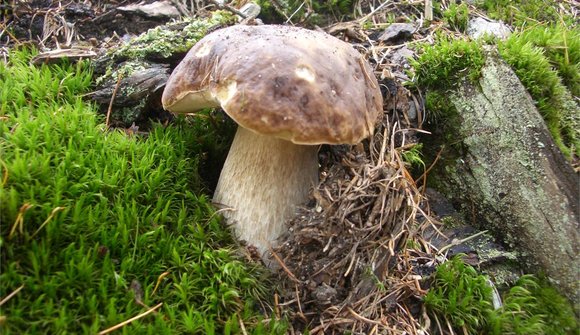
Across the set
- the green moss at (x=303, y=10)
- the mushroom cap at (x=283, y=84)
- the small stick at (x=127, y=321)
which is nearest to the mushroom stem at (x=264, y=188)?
the mushroom cap at (x=283, y=84)

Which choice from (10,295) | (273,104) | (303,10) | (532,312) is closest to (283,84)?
(273,104)

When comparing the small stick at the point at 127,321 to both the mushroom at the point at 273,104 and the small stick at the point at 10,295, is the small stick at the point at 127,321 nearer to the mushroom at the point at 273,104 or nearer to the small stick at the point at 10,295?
the small stick at the point at 10,295

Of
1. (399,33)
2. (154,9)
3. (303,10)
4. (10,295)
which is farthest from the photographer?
(303,10)

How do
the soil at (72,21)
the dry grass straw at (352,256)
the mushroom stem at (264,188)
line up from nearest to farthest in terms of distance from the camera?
the dry grass straw at (352,256) → the mushroom stem at (264,188) → the soil at (72,21)

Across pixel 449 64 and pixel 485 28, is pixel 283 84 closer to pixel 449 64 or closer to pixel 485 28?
pixel 449 64

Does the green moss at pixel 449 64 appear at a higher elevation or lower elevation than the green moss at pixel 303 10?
higher

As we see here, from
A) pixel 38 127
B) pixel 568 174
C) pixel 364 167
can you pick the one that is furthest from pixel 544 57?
pixel 38 127
